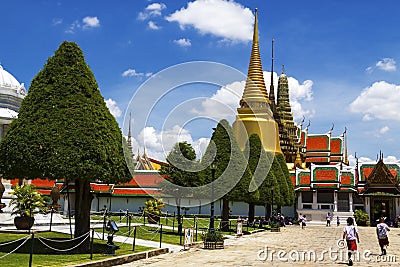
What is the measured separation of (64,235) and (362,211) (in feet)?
131

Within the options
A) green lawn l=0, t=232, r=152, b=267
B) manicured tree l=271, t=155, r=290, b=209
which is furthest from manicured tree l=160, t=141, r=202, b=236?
manicured tree l=271, t=155, r=290, b=209

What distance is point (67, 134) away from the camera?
642 inches

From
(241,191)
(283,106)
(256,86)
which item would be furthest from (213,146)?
(283,106)

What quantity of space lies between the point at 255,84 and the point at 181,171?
151 ft

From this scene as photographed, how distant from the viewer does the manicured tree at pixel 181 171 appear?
94.0 ft

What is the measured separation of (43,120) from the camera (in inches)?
650

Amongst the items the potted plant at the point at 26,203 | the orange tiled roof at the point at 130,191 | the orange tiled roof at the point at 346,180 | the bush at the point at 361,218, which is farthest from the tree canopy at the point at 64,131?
the orange tiled roof at the point at 346,180

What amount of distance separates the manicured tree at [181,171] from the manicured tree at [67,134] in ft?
34.8

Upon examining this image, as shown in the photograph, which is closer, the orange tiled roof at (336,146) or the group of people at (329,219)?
the group of people at (329,219)

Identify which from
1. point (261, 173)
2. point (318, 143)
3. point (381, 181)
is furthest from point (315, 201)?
point (261, 173)

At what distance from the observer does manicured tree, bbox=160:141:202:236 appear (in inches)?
1128

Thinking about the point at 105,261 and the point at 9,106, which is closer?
the point at 105,261

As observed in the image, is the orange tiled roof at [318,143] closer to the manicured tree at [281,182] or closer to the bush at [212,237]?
the manicured tree at [281,182]

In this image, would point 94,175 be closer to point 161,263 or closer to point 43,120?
point 43,120
